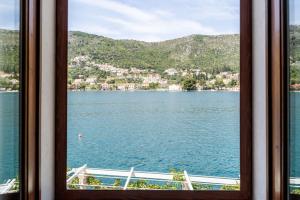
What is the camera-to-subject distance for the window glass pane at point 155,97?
72.0 inches

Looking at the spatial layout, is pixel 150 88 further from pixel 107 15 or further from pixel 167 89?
pixel 107 15

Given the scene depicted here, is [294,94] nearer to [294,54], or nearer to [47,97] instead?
[294,54]

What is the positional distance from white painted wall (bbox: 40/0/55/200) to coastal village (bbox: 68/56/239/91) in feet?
0.47

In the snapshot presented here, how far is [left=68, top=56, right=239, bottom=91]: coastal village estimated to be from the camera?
1837 mm

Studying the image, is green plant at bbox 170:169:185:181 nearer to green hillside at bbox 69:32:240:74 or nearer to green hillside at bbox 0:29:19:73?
green hillside at bbox 69:32:240:74

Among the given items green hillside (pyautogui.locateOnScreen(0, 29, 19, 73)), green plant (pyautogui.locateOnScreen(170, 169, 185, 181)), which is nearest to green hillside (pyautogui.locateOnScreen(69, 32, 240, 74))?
green hillside (pyautogui.locateOnScreen(0, 29, 19, 73))

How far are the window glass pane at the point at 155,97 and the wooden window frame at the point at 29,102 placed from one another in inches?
11.2

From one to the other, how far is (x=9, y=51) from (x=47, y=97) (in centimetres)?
43

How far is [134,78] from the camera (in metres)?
1.85

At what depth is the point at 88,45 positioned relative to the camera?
1862 millimetres

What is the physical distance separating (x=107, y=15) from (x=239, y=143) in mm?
1070

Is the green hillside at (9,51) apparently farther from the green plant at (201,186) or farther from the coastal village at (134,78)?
the green plant at (201,186)

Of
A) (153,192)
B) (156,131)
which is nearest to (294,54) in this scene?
(156,131)

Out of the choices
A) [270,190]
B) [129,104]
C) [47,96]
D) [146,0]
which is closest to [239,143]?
[270,190]
